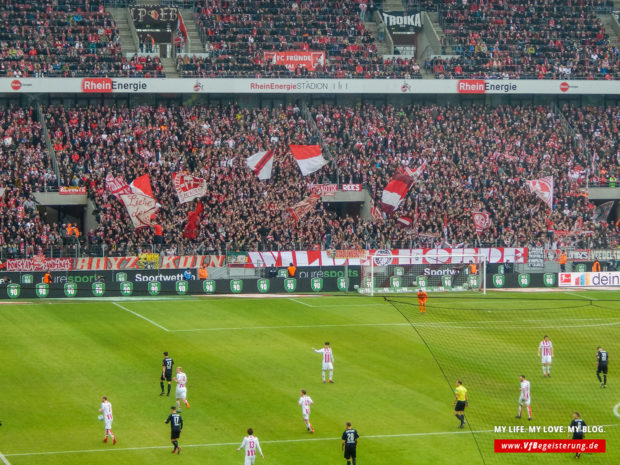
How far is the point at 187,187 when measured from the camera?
60688 mm

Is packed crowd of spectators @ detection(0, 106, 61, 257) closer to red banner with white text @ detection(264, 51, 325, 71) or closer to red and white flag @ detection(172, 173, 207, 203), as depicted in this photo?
red and white flag @ detection(172, 173, 207, 203)

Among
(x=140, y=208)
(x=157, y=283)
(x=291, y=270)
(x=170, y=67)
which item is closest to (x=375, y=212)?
(x=291, y=270)

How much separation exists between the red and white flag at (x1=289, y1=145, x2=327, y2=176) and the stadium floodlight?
7.18 metres

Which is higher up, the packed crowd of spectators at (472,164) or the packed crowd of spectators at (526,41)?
the packed crowd of spectators at (526,41)

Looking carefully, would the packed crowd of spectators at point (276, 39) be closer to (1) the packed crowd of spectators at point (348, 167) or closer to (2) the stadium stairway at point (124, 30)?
(1) the packed crowd of spectators at point (348, 167)

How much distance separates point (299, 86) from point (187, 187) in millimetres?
12628

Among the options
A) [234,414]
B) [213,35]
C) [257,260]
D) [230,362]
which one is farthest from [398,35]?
[234,414]

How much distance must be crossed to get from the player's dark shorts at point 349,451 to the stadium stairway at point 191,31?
4784 centimetres

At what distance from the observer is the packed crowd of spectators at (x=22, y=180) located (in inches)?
2240

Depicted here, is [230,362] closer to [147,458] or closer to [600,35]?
[147,458]

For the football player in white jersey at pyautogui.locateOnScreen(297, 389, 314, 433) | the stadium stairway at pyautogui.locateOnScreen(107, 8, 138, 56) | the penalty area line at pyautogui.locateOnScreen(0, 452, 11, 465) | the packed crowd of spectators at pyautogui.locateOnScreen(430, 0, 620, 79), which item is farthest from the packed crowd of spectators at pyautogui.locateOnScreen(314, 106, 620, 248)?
the penalty area line at pyautogui.locateOnScreen(0, 452, 11, 465)

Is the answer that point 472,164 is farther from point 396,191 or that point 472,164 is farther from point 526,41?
point 526,41

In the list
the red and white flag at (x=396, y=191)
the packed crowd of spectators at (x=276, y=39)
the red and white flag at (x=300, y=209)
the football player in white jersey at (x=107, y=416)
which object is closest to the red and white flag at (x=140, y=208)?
the red and white flag at (x=300, y=209)

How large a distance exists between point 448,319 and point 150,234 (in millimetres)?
18315
